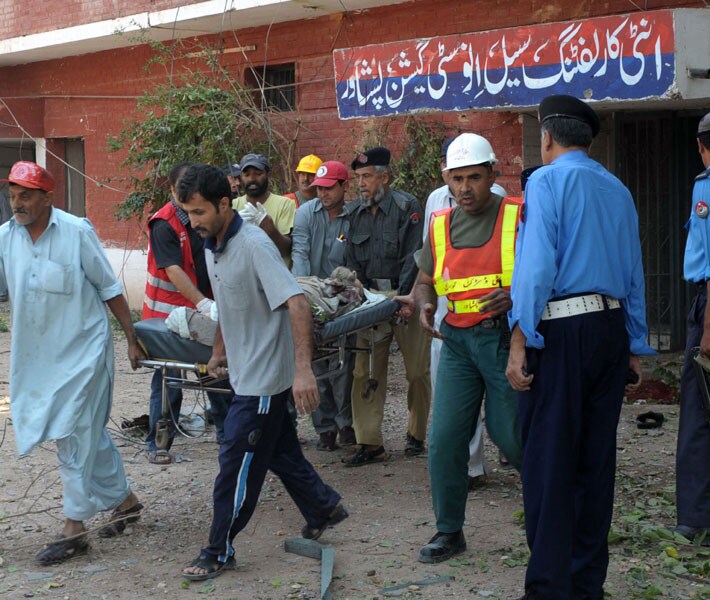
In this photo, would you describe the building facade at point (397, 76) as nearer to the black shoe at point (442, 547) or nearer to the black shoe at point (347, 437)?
the black shoe at point (347, 437)

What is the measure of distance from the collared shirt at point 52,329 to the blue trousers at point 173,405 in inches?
42.6

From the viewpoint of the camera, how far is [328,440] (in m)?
7.01

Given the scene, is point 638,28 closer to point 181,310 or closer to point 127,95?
point 181,310

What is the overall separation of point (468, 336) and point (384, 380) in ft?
7.25

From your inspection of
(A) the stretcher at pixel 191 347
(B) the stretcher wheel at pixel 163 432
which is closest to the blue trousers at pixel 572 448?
(A) the stretcher at pixel 191 347

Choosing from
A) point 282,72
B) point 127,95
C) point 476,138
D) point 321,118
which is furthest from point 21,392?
point 127,95

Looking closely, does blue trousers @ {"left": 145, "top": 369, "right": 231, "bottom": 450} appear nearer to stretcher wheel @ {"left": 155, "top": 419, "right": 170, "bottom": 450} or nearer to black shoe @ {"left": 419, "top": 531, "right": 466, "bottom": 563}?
stretcher wheel @ {"left": 155, "top": 419, "right": 170, "bottom": 450}

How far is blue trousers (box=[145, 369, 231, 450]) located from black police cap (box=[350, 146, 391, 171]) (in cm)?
170

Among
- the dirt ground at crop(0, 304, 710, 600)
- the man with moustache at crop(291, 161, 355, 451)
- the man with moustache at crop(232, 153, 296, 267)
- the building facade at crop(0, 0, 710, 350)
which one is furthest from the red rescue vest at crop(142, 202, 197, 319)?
the building facade at crop(0, 0, 710, 350)

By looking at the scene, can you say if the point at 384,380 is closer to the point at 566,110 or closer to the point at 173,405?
the point at 173,405

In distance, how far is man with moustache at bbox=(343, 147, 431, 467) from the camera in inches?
261

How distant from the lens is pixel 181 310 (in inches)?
211

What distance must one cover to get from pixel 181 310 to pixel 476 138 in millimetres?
1757

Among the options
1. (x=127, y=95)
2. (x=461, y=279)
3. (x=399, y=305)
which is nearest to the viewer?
(x=461, y=279)
